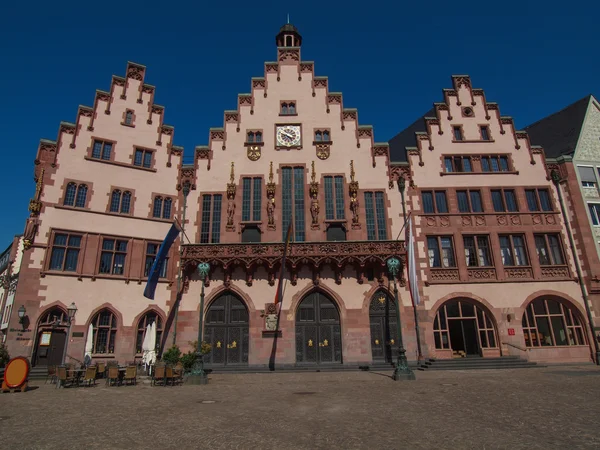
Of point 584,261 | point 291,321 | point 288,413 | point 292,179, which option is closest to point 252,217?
point 292,179

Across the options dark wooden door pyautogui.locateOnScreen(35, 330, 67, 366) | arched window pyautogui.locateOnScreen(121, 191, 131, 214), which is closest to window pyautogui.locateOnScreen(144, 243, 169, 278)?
arched window pyautogui.locateOnScreen(121, 191, 131, 214)

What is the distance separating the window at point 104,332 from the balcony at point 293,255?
5.48 metres

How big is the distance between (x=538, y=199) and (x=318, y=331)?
755 inches

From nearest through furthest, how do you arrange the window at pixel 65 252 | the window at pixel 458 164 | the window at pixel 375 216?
the window at pixel 65 252
the window at pixel 375 216
the window at pixel 458 164

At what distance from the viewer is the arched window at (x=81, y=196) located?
2572 cm

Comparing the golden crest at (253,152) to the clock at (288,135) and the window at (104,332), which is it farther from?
the window at (104,332)

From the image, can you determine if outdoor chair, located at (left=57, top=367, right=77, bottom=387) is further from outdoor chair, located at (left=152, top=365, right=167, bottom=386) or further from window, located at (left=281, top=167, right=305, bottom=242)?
window, located at (left=281, top=167, right=305, bottom=242)

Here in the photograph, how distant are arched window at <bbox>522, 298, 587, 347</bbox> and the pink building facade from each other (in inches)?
3.4

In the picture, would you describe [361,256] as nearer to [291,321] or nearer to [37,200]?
[291,321]

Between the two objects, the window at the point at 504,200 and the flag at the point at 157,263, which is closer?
the flag at the point at 157,263

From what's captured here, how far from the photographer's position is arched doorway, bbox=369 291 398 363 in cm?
2556

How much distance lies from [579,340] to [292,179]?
2278 cm

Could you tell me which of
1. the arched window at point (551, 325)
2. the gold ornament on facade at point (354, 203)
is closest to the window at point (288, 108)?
the gold ornament on facade at point (354, 203)

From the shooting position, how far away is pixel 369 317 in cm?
2631
